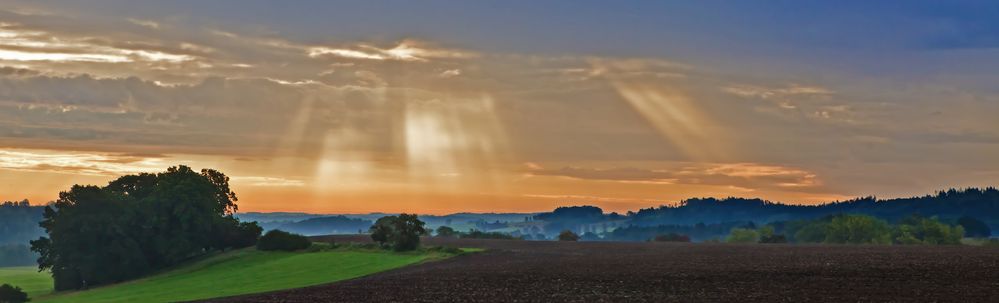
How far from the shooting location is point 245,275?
11825 centimetres

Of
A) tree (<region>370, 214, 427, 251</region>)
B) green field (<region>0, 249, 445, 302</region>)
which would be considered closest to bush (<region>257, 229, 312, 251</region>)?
green field (<region>0, 249, 445, 302</region>)

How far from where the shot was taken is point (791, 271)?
295 ft

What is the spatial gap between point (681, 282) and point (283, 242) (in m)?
79.0

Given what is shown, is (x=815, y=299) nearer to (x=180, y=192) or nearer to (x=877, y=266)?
(x=877, y=266)

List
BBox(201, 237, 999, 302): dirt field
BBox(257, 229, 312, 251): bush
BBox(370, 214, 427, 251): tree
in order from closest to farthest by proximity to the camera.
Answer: BBox(201, 237, 999, 302): dirt field < BBox(370, 214, 427, 251): tree < BBox(257, 229, 312, 251): bush

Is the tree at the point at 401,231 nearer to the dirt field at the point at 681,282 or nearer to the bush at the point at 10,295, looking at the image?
the dirt field at the point at 681,282

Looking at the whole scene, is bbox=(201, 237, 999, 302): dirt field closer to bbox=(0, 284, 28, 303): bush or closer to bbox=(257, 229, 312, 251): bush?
bbox=(257, 229, 312, 251): bush

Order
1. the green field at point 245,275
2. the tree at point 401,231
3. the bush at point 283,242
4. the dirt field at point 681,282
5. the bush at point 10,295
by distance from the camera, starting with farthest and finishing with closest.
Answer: the bush at point 283,242 → the tree at point 401,231 → the bush at point 10,295 → the green field at point 245,275 → the dirt field at point 681,282

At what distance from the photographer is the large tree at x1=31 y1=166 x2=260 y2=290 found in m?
144

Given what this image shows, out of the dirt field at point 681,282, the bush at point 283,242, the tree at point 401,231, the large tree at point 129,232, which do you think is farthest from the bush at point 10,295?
the dirt field at point 681,282

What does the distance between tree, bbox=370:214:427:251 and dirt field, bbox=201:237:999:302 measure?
19420mm

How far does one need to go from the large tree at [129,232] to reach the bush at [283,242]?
13340 mm

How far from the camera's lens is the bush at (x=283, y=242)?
143m

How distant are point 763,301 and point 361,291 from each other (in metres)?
36.0
